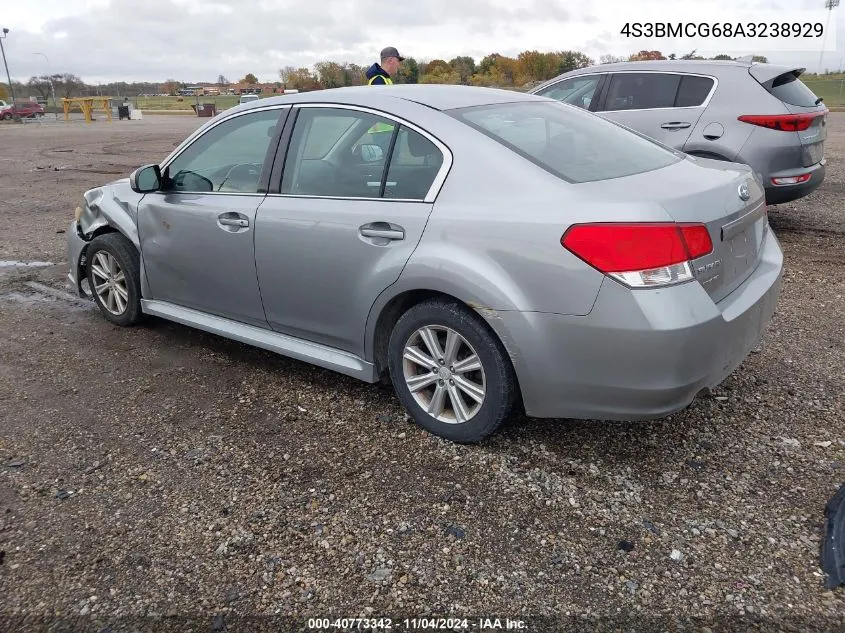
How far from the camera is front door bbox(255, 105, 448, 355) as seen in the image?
328 cm

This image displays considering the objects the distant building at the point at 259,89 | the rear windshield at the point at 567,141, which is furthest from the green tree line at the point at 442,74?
the rear windshield at the point at 567,141

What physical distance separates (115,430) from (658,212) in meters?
2.78

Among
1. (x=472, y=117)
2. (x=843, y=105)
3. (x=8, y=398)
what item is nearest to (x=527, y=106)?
(x=472, y=117)

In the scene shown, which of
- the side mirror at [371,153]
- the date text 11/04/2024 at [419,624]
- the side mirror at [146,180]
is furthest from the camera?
the side mirror at [146,180]

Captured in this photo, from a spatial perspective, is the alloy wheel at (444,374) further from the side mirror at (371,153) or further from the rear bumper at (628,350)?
the side mirror at (371,153)

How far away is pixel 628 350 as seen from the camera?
2738 millimetres

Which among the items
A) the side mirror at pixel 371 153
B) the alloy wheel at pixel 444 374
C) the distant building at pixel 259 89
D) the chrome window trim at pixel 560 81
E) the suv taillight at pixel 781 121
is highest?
the distant building at pixel 259 89

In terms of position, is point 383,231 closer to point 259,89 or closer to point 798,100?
point 798,100

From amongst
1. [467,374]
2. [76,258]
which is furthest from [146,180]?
[467,374]

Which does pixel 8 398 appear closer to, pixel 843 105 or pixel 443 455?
pixel 443 455

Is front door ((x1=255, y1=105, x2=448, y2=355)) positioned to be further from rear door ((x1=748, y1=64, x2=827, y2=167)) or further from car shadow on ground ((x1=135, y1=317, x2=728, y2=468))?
rear door ((x1=748, y1=64, x2=827, y2=167))

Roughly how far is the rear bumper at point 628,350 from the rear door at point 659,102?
14.9 feet

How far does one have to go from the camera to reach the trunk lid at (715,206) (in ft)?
9.32

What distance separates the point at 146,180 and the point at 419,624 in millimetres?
3158
